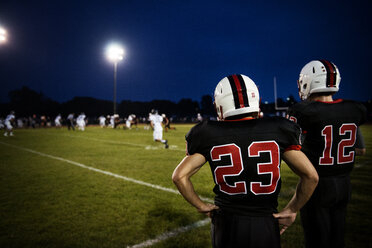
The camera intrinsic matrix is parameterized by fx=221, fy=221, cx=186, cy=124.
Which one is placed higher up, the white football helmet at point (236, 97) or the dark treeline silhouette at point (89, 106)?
the dark treeline silhouette at point (89, 106)

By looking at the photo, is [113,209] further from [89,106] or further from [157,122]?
[89,106]

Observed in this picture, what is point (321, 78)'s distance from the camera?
230 cm

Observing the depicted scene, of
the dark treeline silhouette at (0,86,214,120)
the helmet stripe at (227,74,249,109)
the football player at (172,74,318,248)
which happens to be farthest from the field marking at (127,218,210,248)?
the dark treeline silhouette at (0,86,214,120)

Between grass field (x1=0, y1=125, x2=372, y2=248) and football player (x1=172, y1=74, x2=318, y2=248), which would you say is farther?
grass field (x1=0, y1=125, x2=372, y2=248)

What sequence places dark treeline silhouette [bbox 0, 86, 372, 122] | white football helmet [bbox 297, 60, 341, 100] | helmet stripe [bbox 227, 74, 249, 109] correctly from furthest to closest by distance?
dark treeline silhouette [bbox 0, 86, 372, 122], white football helmet [bbox 297, 60, 341, 100], helmet stripe [bbox 227, 74, 249, 109]

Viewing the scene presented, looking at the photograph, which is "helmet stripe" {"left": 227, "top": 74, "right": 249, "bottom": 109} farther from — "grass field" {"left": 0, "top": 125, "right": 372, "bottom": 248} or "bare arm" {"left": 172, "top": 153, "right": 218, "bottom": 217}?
"grass field" {"left": 0, "top": 125, "right": 372, "bottom": 248}

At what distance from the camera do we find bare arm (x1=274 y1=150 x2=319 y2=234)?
151 centimetres

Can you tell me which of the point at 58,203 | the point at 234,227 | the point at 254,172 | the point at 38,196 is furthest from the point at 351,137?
the point at 38,196

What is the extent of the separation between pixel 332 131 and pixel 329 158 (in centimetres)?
26

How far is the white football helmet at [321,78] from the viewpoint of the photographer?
2287 mm

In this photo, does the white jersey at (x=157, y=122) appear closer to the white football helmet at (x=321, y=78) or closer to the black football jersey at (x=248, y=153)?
the white football helmet at (x=321, y=78)

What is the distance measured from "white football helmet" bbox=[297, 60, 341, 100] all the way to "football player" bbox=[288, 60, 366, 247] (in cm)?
20

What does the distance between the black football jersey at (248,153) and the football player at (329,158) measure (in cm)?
82

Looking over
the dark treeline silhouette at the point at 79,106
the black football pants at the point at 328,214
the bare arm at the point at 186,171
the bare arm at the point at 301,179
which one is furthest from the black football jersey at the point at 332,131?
the dark treeline silhouette at the point at 79,106
